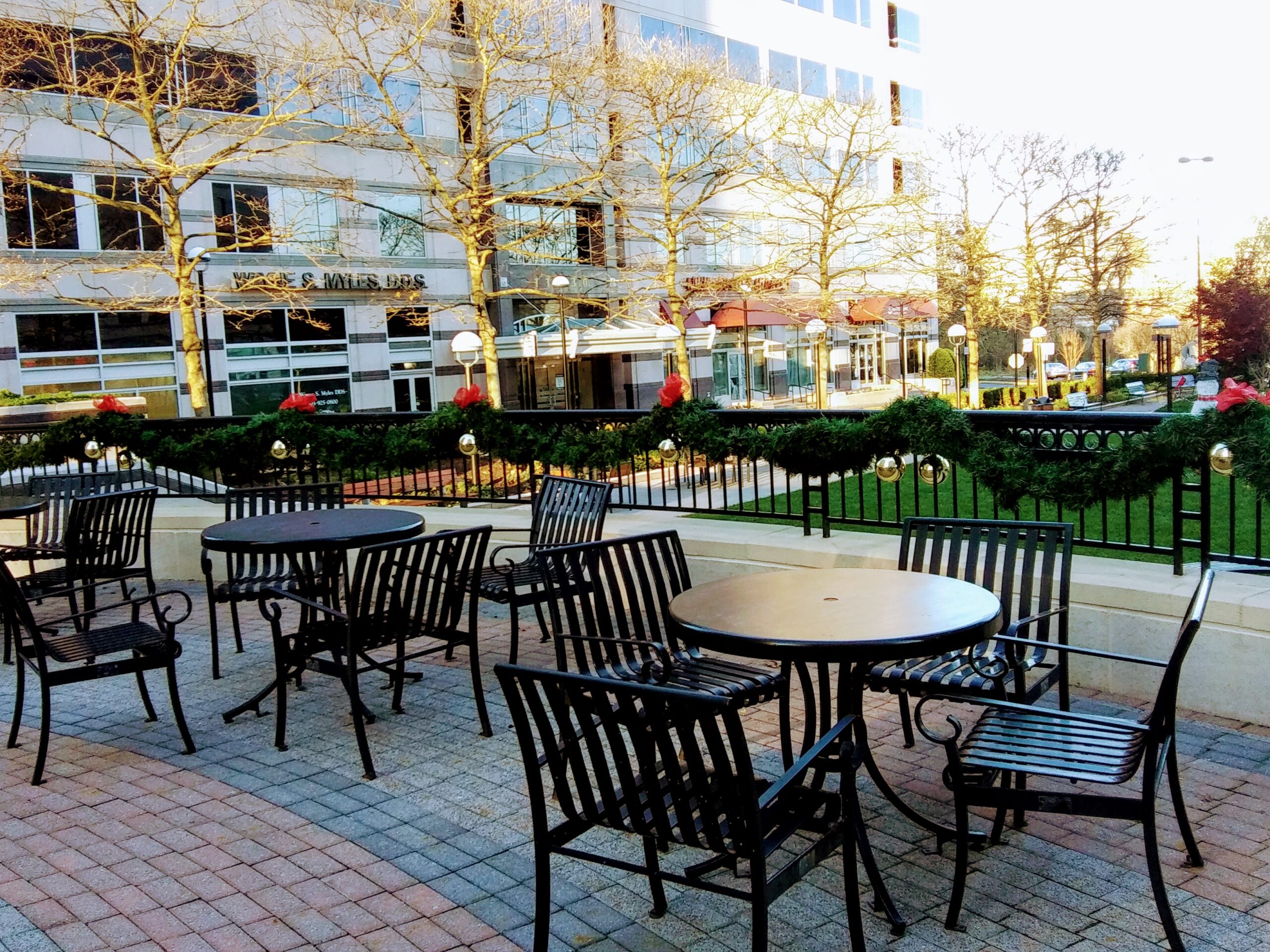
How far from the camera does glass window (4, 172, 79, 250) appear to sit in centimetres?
2594

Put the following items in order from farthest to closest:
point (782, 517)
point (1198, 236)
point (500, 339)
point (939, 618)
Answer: point (1198, 236)
point (500, 339)
point (782, 517)
point (939, 618)

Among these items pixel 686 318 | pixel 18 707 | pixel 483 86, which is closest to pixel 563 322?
pixel 686 318

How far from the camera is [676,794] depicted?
2936mm

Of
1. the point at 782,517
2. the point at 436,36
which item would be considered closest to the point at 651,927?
the point at 782,517

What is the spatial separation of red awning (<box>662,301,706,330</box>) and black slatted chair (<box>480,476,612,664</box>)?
811 inches

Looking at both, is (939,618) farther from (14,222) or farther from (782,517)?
(14,222)

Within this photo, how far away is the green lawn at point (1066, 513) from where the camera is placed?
7660 mm

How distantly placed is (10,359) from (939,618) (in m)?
28.3

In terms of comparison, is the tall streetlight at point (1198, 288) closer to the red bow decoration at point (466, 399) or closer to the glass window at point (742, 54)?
the glass window at point (742, 54)

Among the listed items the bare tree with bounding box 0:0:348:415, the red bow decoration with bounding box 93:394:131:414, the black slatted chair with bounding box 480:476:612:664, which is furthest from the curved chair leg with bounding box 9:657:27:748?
the bare tree with bounding box 0:0:348:415

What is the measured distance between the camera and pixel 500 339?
35.5 m

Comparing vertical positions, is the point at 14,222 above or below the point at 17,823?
above

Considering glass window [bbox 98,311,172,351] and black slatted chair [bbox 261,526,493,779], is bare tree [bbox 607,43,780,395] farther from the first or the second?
black slatted chair [bbox 261,526,493,779]

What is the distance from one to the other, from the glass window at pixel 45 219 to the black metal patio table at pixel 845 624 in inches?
1024
